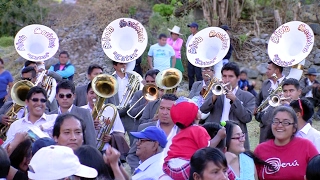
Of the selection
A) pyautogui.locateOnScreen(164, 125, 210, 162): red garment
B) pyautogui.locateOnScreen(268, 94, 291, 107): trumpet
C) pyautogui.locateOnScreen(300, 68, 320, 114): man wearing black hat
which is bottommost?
pyautogui.locateOnScreen(300, 68, 320, 114): man wearing black hat

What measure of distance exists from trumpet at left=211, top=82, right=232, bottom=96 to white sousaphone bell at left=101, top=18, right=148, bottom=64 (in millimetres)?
2998

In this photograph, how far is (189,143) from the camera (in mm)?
4727

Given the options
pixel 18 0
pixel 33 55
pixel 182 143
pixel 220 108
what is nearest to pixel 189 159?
pixel 182 143

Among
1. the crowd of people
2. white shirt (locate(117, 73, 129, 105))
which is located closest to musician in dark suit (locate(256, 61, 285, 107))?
the crowd of people

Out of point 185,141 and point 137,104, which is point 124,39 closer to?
point 137,104

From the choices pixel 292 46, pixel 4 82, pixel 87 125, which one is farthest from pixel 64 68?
pixel 87 125

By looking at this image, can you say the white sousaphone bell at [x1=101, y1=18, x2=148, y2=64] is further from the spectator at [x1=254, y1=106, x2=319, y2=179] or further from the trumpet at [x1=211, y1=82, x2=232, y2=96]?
the spectator at [x1=254, y1=106, x2=319, y2=179]

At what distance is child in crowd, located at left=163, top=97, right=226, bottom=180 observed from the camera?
183 inches

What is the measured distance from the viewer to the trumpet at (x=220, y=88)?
7.27 m

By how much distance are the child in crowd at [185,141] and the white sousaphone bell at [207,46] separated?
4838 millimetres

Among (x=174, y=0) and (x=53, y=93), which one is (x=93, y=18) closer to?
(x=174, y=0)

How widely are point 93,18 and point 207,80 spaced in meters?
10.9

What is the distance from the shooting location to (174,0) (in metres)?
18.4

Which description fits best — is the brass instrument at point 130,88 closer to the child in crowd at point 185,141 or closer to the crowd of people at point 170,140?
the crowd of people at point 170,140
